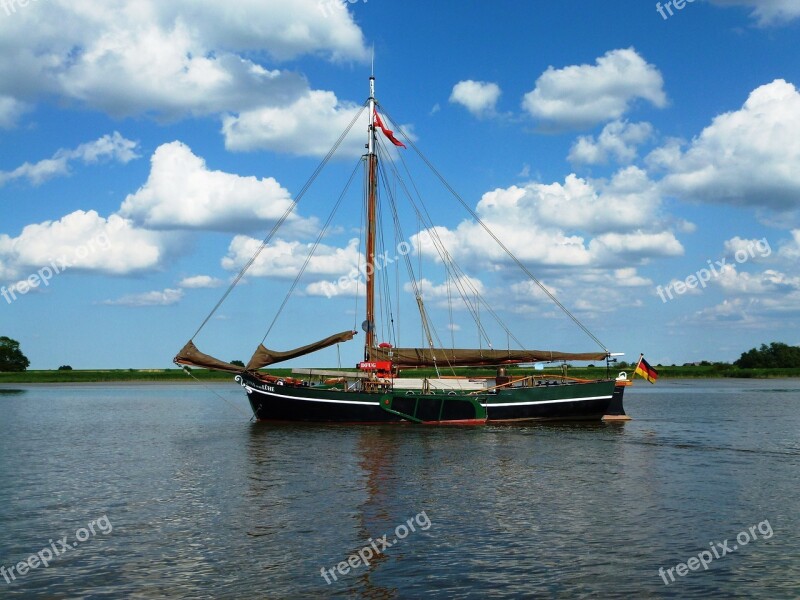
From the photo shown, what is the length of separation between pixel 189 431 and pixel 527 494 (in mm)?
28842

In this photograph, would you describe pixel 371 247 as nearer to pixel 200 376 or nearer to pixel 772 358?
pixel 200 376

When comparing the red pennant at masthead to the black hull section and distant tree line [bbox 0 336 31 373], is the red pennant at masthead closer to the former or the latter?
the black hull section

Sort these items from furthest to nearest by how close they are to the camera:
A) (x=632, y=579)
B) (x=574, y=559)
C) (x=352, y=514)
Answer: (x=352, y=514) → (x=574, y=559) → (x=632, y=579)

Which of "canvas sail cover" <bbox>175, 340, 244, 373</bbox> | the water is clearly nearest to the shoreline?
"canvas sail cover" <bbox>175, 340, 244, 373</bbox>

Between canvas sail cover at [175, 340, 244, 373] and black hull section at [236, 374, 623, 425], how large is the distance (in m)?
1.19

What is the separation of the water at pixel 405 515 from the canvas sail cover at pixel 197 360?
7964 millimetres

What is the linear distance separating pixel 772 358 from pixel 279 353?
516 ft

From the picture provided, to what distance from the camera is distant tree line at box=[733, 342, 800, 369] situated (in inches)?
6836

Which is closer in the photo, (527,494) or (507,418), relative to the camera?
(527,494)

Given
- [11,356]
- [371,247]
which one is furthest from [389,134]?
[11,356]

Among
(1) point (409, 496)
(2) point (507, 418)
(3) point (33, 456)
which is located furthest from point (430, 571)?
(2) point (507, 418)

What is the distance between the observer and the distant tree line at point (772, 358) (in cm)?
17362

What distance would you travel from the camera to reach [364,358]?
50250mm

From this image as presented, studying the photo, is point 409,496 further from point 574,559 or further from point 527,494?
point 574,559
